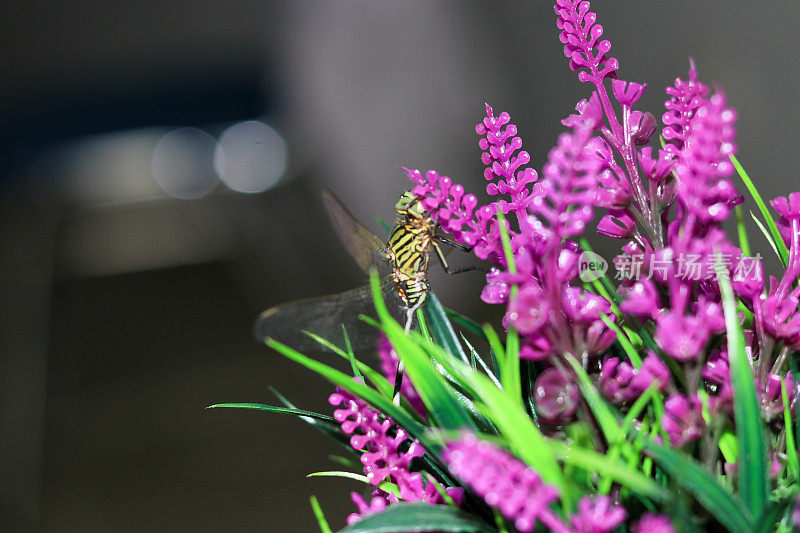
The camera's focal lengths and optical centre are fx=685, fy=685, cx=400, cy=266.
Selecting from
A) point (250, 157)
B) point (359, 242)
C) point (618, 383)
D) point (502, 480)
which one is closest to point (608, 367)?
point (618, 383)

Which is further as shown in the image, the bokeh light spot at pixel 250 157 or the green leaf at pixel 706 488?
the bokeh light spot at pixel 250 157

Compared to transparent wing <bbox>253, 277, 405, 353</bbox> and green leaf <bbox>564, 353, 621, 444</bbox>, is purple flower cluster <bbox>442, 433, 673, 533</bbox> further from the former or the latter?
transparent wing <bbox>253, 277, 405, 353</bbox>

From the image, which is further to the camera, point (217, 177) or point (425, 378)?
point (217, 177)

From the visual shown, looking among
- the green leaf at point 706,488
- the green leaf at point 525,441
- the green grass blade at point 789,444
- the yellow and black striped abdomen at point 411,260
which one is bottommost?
the green grass blade at point 789,444

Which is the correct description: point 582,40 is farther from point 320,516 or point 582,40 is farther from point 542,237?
point 320,516

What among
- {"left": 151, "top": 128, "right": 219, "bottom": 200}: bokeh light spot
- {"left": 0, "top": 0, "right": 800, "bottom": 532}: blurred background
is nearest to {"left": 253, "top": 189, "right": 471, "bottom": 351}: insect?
{"left": 0, "top": 0, "right": 800, "bottom": 532}: blurred background

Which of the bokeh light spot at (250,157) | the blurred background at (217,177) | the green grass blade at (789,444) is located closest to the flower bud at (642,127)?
the green grass blade at (789,444)

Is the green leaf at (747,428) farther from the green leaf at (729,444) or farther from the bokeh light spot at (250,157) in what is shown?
the bokeh light spot at (250,157)

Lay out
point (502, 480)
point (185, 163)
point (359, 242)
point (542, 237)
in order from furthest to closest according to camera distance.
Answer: point (185, 163) < point (359, 242) < point (542, 237) < point (502, 480)
